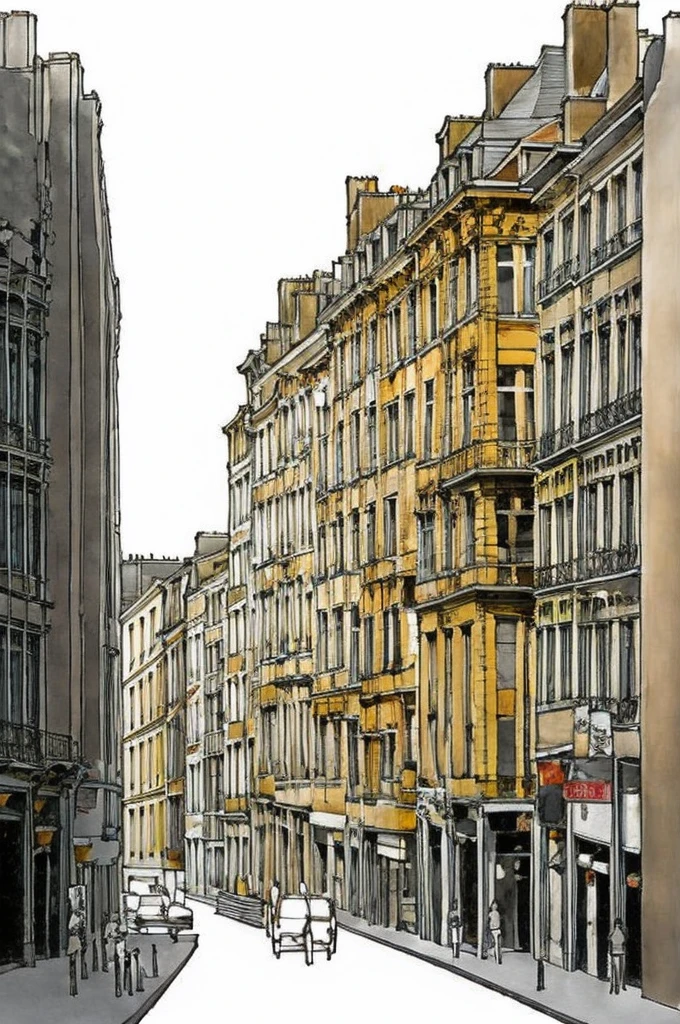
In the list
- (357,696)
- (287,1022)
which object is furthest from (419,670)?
(287,1022)

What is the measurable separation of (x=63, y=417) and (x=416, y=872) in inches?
560

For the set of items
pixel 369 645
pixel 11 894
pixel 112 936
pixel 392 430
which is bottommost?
pixel 112 936

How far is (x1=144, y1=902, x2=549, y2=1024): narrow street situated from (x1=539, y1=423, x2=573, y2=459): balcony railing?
331 inches

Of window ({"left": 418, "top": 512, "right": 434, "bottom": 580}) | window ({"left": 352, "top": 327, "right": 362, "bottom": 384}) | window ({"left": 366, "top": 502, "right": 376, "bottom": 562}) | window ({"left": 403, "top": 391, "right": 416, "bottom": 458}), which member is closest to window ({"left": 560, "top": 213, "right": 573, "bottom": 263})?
window ({"left": 418, "top": 512, "right": 434, "bottom": 580})

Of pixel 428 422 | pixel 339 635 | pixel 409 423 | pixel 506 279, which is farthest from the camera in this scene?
pixel 339 635

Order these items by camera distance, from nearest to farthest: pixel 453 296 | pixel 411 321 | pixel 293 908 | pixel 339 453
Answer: pixel 453 296, pixel 411 321, pixel 293 908, pixel 339 453

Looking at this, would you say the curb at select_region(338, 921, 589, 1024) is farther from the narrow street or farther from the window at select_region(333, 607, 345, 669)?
the window at select_region(333, 607, 345, 669)

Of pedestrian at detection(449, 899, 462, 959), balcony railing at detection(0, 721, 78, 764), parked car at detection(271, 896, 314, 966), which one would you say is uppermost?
balcony railing at detection(0, 721, 78, 764)

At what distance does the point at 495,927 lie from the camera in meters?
40.4

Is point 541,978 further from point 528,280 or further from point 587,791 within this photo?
point 528,280

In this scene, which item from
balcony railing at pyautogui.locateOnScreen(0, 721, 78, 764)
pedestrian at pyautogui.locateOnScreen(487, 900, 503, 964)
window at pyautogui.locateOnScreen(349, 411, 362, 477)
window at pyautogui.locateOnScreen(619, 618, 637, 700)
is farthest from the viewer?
window at pyautogui.locateOnScreen(349, 411, 362, 477)

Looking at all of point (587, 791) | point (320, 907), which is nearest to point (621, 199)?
point (587, 791)

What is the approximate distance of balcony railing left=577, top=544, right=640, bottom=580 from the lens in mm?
33812

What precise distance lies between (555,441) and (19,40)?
1062 centimetres
